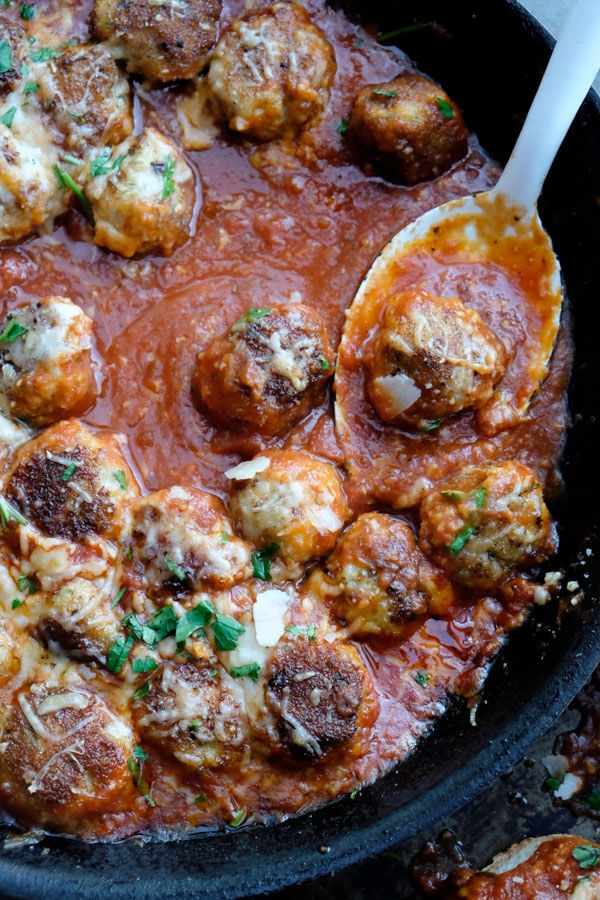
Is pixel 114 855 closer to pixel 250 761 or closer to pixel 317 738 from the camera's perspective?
pixel 250 761

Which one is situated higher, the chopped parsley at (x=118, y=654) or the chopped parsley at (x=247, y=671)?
the chopped parsley at (x=247, y=671)

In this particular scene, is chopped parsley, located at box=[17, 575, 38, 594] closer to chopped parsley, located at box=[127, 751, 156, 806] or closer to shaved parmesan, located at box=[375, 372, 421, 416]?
chopped parsley, located at box=[127, 751, 156, 806]

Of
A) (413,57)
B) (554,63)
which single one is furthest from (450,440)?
(413,57)

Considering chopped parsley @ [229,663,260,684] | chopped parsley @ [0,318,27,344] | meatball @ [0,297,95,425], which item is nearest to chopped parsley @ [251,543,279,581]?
chopped parsley @ [229,663,260,684]

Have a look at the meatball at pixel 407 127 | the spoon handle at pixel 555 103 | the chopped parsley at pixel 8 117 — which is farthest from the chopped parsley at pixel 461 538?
the chopped parsley at pixel 8 117

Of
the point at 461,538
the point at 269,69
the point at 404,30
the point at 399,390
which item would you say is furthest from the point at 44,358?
the point at 404,30

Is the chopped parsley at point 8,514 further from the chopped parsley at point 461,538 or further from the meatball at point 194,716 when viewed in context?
the chopped parsley at point 461,538
